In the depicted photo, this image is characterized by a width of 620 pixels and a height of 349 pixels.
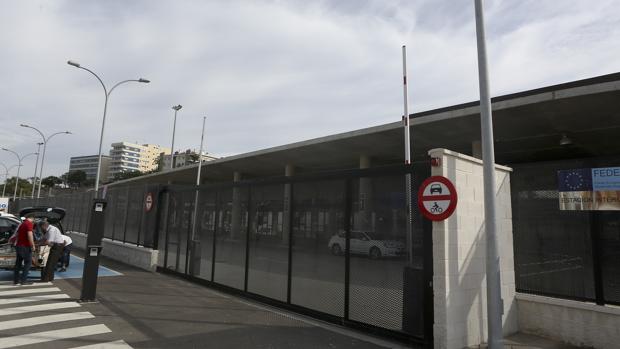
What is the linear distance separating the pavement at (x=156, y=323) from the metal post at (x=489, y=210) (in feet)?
3.22

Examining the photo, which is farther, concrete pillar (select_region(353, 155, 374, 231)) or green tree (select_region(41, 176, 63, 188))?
green tree (select_region(41, 176, 63, 188))

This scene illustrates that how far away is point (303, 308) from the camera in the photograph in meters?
8.52

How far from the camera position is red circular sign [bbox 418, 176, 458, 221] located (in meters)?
6.19

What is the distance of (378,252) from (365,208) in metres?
0.86

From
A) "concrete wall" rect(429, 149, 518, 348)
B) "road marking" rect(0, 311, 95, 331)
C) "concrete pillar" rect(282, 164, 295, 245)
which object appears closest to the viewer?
"concrete wall" rect(429, 149, 518, 348)

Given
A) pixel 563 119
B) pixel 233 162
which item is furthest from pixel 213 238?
pixel 233 162

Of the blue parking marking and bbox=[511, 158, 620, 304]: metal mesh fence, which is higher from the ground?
bbox=[511, 158, 620, 304]: metal mesh fence

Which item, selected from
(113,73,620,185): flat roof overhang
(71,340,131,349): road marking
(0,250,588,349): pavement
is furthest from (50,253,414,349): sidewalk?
(113,73,620,185): flat roof overhang

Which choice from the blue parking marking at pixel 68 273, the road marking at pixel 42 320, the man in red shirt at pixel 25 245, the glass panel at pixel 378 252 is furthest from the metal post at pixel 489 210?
the blue parking marking at pixel 68 273

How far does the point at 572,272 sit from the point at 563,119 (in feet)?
43.1

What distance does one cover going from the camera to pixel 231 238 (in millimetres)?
11492

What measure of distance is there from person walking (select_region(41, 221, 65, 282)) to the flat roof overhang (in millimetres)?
14767

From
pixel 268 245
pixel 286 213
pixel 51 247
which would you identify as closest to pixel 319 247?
pixel 286 213

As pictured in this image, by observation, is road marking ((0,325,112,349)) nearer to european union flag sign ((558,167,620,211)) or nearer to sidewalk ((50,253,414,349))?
sidewalk ((50,253,414,349))
